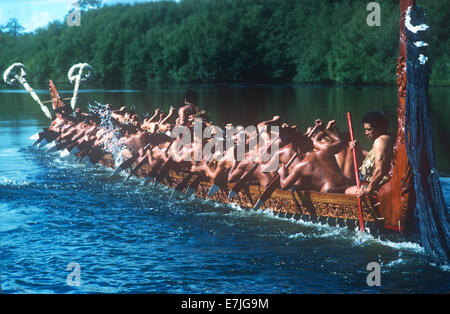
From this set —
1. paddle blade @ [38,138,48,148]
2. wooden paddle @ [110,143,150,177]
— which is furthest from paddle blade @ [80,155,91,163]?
paddle blade @ [38,138,48,148]

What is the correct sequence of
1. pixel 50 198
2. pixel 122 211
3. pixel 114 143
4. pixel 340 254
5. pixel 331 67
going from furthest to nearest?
pixel 331 67 < pixel 114 143 < pixel 50 198 < pixel 122 211 < pixel 340 254

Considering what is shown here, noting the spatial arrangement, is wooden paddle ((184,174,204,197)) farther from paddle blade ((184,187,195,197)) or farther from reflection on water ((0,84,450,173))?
reflection on water ((0,84,450,173))

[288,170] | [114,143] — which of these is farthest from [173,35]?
[288,170]

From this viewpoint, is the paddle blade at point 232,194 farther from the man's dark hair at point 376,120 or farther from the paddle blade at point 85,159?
the paddle blade at point 85,159

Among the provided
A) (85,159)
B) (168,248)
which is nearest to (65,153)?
(85,159)

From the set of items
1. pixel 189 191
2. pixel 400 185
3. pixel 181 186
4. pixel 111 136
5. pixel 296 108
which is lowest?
pixel 189 191

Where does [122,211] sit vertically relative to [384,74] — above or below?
below

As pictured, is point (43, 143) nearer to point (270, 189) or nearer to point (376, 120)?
point (270, 189)

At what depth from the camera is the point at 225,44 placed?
251 ft

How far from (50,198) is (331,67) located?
5231 centimetres

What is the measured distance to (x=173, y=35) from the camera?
81.6m

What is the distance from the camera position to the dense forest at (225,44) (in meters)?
54.5

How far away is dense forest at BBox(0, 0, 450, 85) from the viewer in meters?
54.5
